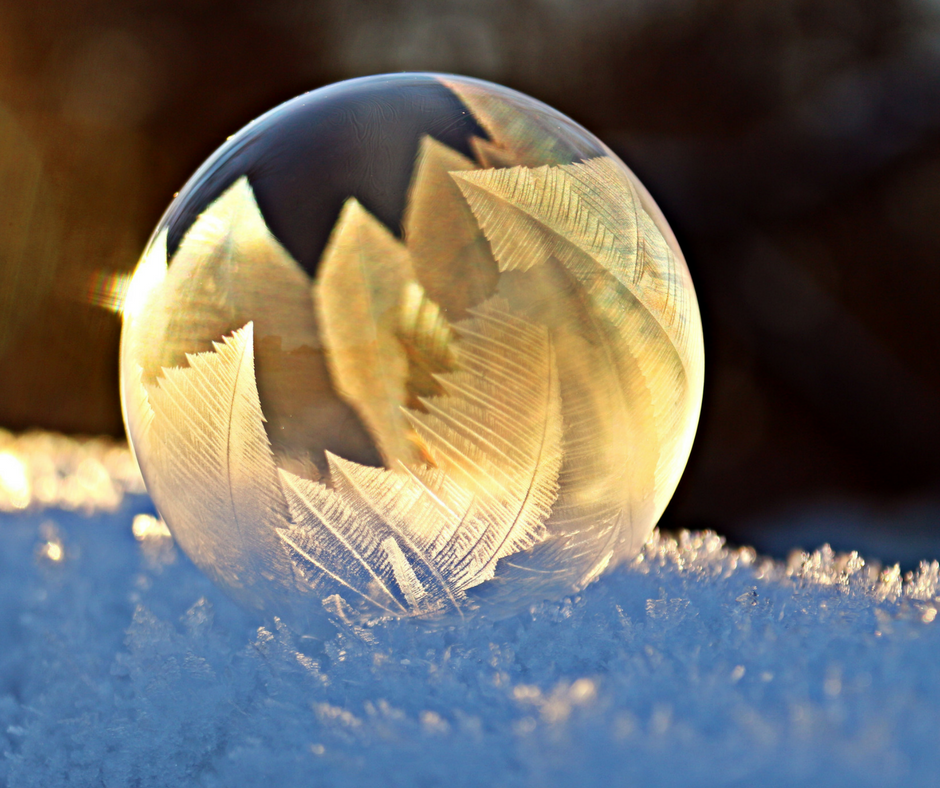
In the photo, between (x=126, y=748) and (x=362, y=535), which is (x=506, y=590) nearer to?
(x=362, y=535)

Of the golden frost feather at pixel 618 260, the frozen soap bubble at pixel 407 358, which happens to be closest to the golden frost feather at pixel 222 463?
the frozen soap bubble at pixel 407 358

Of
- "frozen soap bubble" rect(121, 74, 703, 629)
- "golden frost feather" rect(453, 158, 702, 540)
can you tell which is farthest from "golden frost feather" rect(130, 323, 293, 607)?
"golden frost feather" rect(453, 158, 702, 540)

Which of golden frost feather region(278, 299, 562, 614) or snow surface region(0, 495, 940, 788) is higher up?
golden frost feather region(278, 299, 562, 614)

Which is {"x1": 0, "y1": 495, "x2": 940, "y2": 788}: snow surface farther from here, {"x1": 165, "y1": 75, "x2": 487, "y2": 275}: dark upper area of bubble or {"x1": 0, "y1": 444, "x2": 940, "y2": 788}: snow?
{"x1": 165, "y1": 75, "x2": 487, "y2": 275}: dark upper area of bubble

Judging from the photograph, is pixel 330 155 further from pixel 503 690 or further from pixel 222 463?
pixel 503 690

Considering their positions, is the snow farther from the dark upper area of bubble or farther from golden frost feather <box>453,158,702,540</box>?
the dark upper area of bubble

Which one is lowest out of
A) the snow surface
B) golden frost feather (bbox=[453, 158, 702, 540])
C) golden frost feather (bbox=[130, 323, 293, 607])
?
the snow surface

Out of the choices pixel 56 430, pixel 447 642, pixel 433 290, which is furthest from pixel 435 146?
pixel 56 430

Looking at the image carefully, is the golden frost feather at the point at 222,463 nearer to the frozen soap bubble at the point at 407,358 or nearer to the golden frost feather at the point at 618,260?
the frozen soap bubble at the point at 407,358
